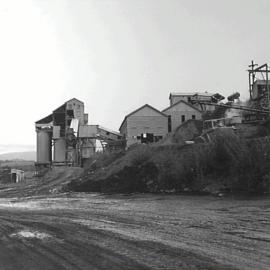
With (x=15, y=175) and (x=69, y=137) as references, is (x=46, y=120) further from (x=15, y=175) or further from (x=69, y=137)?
(x=15, y=175)

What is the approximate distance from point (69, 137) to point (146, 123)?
Result: 40.2 ft

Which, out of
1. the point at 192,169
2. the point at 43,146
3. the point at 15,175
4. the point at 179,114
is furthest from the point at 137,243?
the point at 15,175

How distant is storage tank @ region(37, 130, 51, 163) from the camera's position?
62.6 m

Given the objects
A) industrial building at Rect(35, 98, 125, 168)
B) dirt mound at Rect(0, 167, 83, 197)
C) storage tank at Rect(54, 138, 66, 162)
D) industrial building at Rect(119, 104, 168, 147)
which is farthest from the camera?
industrial building at Rect(119, 104, 168, 147)

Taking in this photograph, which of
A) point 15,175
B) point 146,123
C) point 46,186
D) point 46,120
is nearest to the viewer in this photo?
point 46,186

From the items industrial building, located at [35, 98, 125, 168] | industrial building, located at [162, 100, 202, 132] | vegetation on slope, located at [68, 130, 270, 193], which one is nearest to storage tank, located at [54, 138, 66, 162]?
industrial building, located at [35, 98, 125, 168]

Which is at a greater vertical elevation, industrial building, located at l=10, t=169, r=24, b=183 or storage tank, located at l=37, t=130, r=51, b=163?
storage tank, located at l=37, t=130, r=51, b=163

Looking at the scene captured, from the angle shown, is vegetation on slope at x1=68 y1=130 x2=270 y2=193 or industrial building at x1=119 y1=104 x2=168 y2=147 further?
industrial building at x1=119 y1=104 x2=168 y2=147

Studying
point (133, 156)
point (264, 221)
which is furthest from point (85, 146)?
point (264, 221)

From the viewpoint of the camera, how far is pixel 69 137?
192ft

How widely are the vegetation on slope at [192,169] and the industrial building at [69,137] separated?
21169mm

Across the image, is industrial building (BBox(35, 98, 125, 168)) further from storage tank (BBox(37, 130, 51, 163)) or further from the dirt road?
the dirt road

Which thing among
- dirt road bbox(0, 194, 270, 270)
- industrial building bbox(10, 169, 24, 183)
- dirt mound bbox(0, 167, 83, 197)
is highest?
industrial building bbox(10, 169, 24, 183)

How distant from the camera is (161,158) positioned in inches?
1308
